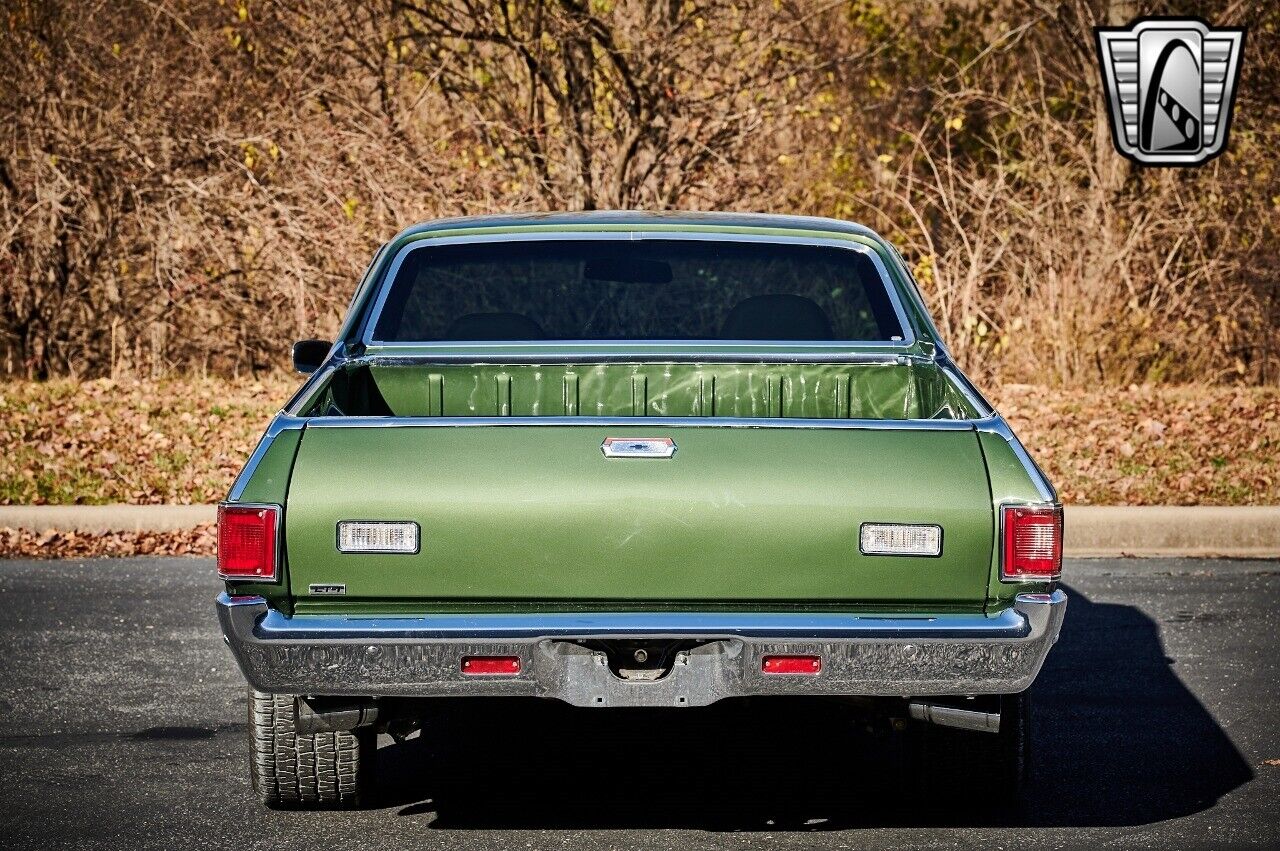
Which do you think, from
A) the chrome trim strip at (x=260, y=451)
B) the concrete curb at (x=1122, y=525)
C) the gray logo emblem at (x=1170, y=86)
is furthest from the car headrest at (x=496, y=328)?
the gray logo emblem at (x=1170, y=86)

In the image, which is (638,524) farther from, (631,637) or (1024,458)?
(1024,458)

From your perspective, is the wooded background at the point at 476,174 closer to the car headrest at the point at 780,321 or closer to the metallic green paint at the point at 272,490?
the car headrest at the point at 780,321

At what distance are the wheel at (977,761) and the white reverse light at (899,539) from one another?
707 millimetres

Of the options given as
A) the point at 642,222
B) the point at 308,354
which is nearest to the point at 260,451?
the point at 308,354

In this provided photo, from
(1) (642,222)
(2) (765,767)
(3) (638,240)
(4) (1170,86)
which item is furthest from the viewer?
(4) (1170,86)

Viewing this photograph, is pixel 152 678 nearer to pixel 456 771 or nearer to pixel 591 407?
pixel 456 771

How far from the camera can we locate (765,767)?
5727 mm

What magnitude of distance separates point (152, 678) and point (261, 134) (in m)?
9.49

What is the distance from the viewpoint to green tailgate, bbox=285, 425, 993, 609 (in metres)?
4.41

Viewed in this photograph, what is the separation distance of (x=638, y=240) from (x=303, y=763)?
2.30 meters

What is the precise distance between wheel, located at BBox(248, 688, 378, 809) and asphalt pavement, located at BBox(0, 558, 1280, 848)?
7cm

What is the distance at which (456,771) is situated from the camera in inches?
224

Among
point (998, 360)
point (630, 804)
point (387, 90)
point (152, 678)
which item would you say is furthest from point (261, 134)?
point (630, 804)

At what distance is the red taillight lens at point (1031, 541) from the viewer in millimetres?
4418
